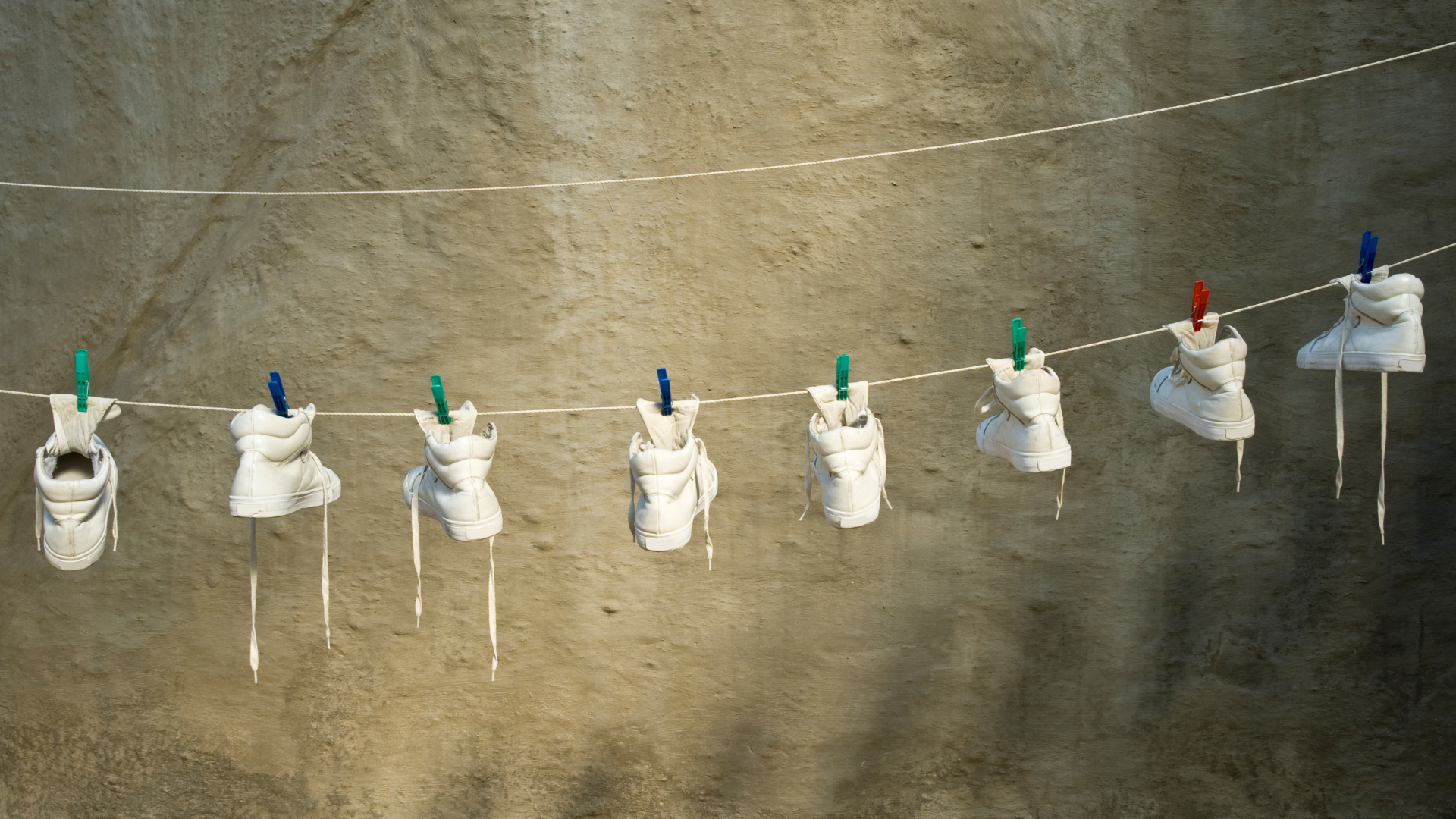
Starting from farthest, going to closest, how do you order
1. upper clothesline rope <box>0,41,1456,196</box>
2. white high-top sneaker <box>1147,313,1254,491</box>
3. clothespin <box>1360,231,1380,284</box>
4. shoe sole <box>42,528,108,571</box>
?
upper clothesline rope <box>0,41,1456,196</box> → shoe sole <box>42,528,108,571</box> → white high-top sneaker <box>1147,313,1254,491</box> → clothespin <box>1360,231,1380,284</box>

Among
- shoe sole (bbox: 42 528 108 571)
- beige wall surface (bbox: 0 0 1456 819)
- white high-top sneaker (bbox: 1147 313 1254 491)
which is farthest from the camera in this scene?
beige wall surface (bbox: 0 0 1456 819)

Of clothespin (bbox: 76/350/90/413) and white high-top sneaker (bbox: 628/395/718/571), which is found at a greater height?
clothespin (bbox: 76/350/90/413)

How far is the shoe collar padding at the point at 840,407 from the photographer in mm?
3588

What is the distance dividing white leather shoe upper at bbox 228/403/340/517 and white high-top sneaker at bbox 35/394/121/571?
37 cm

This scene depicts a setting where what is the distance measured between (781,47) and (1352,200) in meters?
2.49

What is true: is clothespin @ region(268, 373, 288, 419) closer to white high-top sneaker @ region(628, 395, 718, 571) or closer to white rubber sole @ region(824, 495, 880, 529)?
white high-top sneaker @ region(628, 395, 718, 571)

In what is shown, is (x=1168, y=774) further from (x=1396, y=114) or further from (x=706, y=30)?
→ (x=706, y=30)

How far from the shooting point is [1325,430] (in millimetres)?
5387

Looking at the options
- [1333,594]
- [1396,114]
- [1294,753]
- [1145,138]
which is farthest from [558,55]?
[1294,753]

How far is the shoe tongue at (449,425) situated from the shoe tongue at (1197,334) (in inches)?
80.2

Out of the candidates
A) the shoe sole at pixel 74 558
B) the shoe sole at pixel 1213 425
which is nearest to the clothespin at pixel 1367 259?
the shoe sole at pixel 1213 425

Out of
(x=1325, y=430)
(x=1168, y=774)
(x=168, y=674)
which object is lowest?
(x=1168, y=774)

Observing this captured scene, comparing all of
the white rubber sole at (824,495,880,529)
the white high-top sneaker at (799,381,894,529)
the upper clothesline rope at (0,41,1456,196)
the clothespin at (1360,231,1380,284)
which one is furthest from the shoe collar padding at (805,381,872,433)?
the clothespin at (1360,231,1380,284)

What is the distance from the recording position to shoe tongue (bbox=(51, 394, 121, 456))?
354cm
